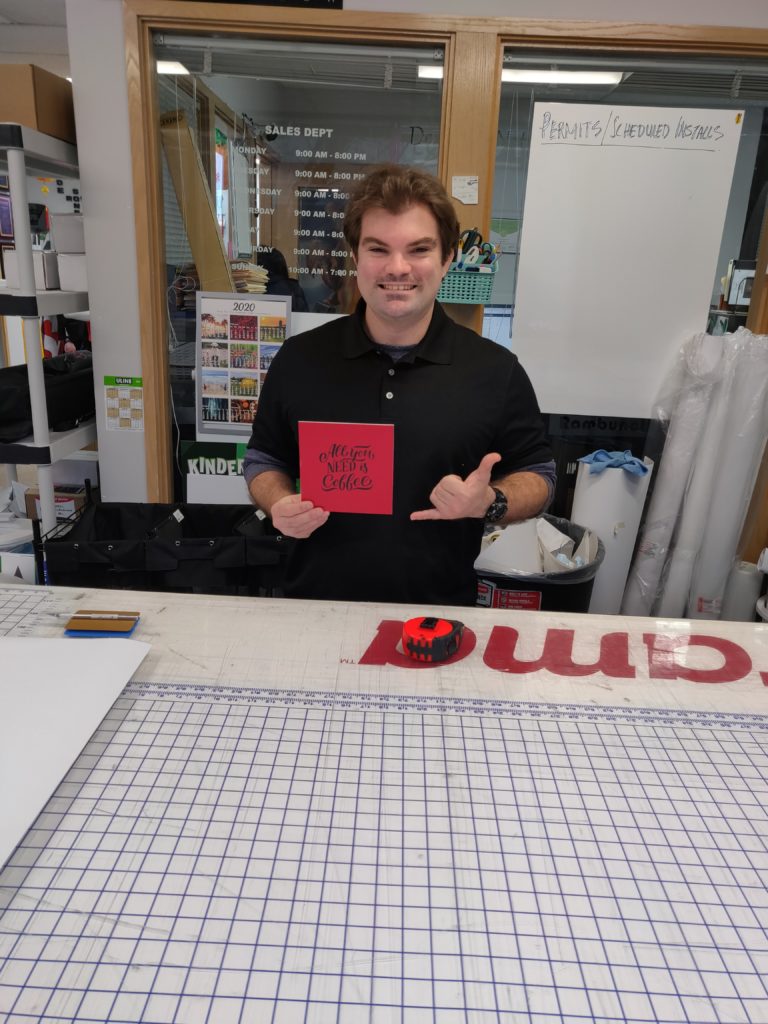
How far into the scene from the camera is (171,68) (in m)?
2.40

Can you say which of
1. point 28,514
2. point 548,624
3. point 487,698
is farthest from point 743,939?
point 28,514

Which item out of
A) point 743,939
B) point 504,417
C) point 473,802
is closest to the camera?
point 743,939

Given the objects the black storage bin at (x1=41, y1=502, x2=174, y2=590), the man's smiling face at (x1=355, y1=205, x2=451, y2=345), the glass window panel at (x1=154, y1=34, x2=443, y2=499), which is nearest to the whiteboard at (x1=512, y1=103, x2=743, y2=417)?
the glass window panel at (x1=154, y1=34, x2=443, y2=499)

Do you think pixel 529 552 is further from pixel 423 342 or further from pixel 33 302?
pixel 33 302

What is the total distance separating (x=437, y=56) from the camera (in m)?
2.34

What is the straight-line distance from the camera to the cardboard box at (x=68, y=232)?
7.91 feet

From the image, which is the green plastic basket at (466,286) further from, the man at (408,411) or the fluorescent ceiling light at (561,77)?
the man at (408,411)

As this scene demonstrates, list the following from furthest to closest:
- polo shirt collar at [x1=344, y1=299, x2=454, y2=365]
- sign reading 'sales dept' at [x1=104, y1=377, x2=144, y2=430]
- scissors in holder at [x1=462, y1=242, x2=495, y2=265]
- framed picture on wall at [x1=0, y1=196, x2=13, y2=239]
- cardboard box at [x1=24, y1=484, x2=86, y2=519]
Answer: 1. cardboard box at [x1=24, y1=484, x2=86, y2=519]
2. sign reading 'sales dept' at [x1=104, y1=377, x2=144, y2=430]
3. scissors in holder at [x1=462, y1=242, x2=495, y2=265]
4. framed picture on wall at [x1=0, y1=196, x2=13, y2=239]
5. polo shirt collar at [x1=344, y1=299, x2=454, y2=365]

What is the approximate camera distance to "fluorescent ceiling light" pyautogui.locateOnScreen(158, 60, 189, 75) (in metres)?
2.39

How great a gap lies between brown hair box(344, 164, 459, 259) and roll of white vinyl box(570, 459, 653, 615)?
1.25 m

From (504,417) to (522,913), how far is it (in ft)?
3.39

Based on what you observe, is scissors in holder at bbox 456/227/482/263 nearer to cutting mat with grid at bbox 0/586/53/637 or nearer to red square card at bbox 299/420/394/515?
red square card at bbox 299/420/394/515

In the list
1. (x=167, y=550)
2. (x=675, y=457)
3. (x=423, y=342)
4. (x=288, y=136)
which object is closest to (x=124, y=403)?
(x=167, y=550)

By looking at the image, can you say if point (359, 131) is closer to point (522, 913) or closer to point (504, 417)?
point (504, 417)
